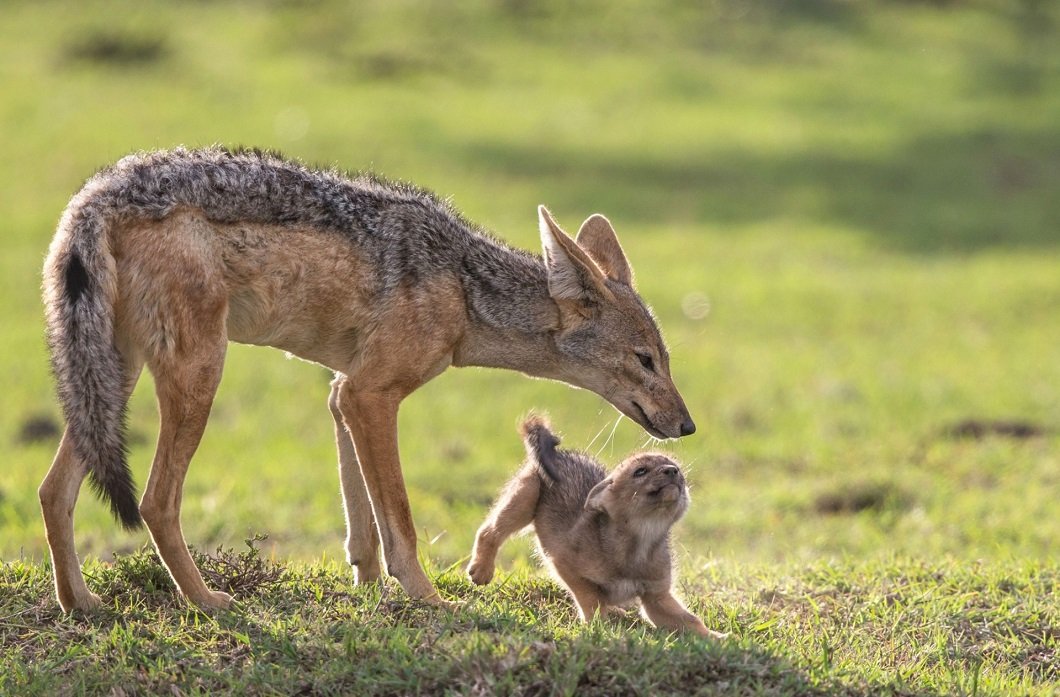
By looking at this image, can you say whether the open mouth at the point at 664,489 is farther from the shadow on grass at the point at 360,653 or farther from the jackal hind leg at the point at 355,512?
the jackal hind leg at the point at 355,512

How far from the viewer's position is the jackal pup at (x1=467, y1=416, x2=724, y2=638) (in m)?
6.78

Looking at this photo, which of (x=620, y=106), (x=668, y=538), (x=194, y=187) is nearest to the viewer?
(x=194, y=187)

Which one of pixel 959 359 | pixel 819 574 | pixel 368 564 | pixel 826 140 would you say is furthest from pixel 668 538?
pixel 826 140

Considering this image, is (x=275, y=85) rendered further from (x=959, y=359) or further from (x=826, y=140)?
(x=959, y=359)

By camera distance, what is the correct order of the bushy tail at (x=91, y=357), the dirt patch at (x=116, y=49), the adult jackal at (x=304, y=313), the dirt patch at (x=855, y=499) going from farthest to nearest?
the dirt patch at (x=116, y=49) < the dirt patch at (x=855, y=499) < the adult jackal at (x=304, y=313) < the bushy tail at (x=91, y=357)

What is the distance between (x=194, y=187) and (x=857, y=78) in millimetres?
20574

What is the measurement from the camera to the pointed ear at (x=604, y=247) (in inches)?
306

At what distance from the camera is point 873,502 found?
10.8 metres

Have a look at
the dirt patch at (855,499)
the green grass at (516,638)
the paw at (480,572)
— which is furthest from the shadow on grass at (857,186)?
the paw at (480,572)

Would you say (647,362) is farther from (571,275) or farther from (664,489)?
(664,489)

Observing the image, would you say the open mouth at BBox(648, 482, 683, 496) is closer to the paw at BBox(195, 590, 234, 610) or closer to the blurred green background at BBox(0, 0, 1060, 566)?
the blurred green background at BBox(0, 0, 1060, 566)

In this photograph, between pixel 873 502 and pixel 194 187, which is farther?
pixel 873 502

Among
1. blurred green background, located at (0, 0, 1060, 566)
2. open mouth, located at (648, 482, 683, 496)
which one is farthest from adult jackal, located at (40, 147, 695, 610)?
blurred green background, located at (0, 0, 1060, 566)

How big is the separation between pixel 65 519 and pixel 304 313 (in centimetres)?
142
